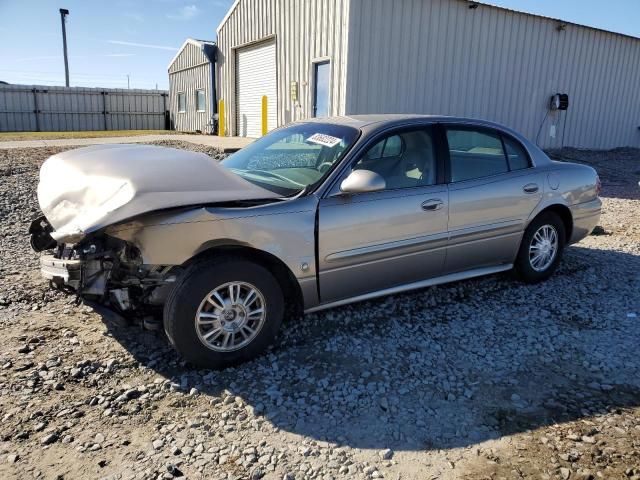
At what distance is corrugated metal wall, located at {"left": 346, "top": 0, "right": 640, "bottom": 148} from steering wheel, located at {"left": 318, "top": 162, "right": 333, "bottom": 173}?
28.2 feet

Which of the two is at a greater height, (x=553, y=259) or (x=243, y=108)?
(x=243, y=108)

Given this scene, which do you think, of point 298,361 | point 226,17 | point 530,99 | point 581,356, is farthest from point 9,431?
point 226,17

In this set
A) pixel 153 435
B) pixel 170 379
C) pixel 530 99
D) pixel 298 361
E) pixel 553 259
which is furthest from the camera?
pixel 530 99

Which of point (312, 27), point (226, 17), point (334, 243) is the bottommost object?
point (334, 243)

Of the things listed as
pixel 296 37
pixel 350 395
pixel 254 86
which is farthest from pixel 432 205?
pixel 254 86

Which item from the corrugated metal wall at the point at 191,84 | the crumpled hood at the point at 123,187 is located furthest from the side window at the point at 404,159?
the corrugated metal wall at the point at 191,84

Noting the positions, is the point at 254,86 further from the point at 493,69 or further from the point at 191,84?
the point at 493,69

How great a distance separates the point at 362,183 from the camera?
136 inches

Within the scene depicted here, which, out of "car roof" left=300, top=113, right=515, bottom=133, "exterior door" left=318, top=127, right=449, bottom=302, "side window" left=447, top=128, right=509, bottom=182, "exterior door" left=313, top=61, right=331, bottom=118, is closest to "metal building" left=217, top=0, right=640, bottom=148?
"exterior door" left=313, top=61, right=331, bottom=118

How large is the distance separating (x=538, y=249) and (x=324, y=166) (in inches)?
93.4

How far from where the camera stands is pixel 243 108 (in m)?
18.1

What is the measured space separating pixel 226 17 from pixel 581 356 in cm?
1746

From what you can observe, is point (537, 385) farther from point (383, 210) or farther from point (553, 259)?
point (553, 259)

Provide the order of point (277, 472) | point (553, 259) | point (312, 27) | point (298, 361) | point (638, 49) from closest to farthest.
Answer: point (277, 472) < point (298, 361) < point (553, 259) < point (312, 27) < point (638, 49)
